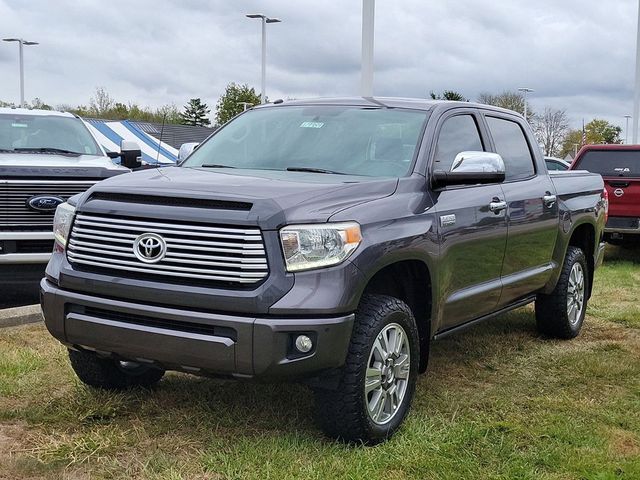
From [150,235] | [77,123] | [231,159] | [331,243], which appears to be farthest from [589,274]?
[77,123]

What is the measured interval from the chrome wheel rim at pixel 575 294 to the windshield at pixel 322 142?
2497 millimetres

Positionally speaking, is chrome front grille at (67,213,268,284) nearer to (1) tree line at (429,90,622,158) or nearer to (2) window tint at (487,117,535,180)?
(2) window tint at (487,117,535,180)

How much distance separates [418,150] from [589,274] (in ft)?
10.3

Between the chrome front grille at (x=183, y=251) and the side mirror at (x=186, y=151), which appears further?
the side mirror at (x=186, y=151)

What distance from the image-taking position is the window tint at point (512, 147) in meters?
5.69

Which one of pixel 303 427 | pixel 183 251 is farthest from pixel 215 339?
pixel 303 427

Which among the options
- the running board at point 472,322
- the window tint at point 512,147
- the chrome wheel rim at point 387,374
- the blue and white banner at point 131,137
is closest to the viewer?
the chrome wheel rim at point 387,374

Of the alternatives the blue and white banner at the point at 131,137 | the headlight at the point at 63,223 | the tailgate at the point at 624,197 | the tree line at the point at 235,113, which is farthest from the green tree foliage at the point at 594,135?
the headlight at the point at 63,223

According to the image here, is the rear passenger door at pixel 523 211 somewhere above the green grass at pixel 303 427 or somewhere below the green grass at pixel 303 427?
above

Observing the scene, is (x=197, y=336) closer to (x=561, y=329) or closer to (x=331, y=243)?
(x=331, y=243)

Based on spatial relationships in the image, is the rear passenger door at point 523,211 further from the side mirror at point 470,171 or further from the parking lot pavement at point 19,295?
the parking lot pavement at point 19,295

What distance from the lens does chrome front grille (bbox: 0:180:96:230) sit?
701 centimetres

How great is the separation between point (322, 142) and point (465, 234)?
1.01m

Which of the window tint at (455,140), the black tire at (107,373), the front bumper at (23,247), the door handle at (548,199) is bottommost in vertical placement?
the black tire at (107,373)
